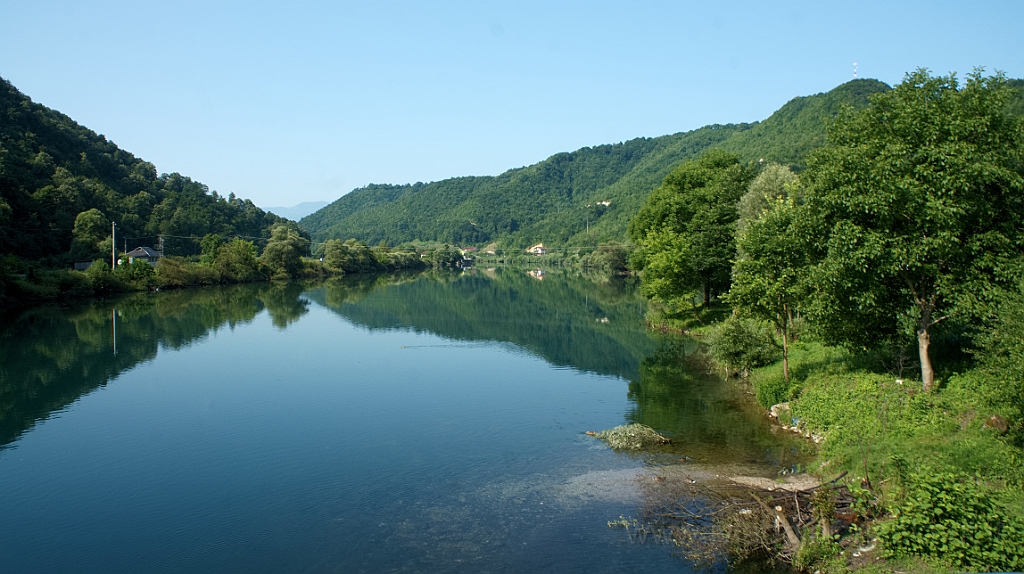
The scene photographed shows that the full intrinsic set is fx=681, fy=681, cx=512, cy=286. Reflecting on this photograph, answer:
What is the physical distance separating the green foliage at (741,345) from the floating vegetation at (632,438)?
789 cm

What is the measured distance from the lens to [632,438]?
1891 cm

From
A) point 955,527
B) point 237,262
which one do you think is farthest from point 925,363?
point 237,262

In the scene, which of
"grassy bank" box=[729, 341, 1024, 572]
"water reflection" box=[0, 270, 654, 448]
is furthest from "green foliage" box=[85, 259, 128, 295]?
"grassy bank" box=[729, 341, 1024, 572]

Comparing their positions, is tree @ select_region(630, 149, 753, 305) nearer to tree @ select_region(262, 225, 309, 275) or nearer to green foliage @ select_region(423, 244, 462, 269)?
tree @ select_region(262, 225, 309, 275)

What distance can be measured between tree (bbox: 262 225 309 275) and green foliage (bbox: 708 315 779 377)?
292ft

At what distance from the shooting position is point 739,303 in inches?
964

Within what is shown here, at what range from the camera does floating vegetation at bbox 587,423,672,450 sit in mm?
18672

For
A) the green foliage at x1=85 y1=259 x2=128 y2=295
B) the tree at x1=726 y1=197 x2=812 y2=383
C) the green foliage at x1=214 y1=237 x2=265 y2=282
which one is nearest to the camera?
the tree at x1=726 y1=197 x2=812 y2=383

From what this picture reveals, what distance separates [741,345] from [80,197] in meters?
86.7

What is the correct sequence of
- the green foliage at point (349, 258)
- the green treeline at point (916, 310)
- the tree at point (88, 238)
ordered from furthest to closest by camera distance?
the green foliage at point (349, 258), the tree at point (88, 238), the green treeline at point (916, 310)

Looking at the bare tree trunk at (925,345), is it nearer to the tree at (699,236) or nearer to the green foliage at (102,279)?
the tree at (699,236)

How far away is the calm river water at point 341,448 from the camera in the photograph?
13.0 m

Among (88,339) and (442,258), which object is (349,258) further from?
(88,339)

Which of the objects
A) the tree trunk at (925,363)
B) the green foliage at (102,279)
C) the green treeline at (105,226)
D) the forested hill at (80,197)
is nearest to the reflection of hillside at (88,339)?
the green foliage at (102,279)
